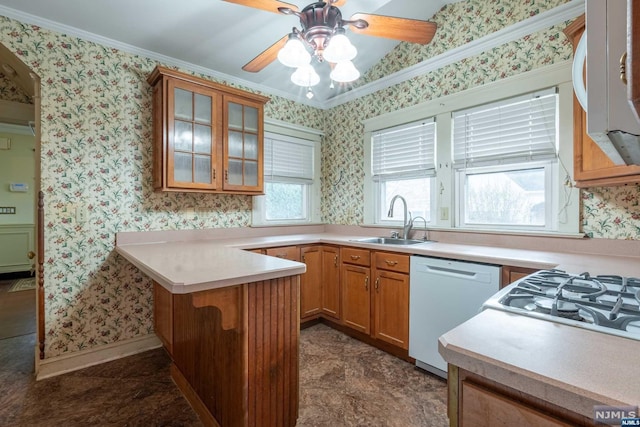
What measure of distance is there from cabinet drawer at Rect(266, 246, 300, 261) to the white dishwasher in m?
1.05

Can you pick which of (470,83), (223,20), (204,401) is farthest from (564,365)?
(223,20)

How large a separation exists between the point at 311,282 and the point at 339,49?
6.69 ft

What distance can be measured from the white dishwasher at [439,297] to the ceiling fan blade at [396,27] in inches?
56.4

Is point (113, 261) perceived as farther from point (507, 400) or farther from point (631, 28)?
point (631, 28)

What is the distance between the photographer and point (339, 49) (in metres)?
1.58

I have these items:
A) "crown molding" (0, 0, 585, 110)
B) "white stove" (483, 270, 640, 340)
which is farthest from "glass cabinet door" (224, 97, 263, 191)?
"white stove" (483, 270, 640, 340)

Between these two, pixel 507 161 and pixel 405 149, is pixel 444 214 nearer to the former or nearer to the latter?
pixel 507 161

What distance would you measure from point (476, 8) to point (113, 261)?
3660 mm

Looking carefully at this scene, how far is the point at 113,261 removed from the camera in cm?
245

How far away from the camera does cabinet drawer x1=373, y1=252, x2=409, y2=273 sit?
7.54ft

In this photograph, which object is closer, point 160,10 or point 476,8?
point 160,10

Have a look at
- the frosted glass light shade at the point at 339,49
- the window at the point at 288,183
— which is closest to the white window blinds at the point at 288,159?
the window at the point at 288,183

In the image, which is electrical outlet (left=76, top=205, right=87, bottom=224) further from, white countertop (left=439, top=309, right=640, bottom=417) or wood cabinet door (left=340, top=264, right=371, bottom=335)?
white countertop (left=439, top=309, right=640, bottom=417)

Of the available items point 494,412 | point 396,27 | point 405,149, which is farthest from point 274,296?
point 405,149
